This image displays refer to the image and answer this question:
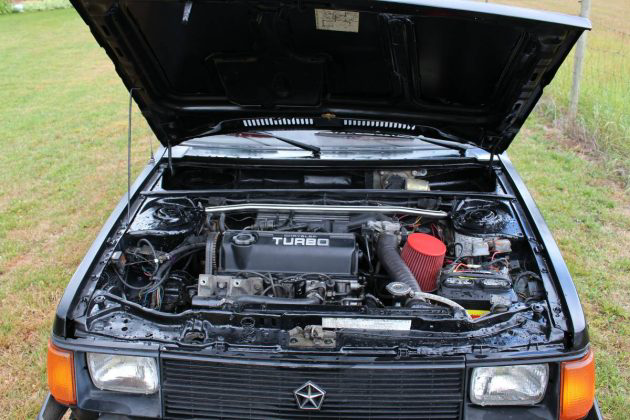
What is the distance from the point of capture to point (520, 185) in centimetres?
280

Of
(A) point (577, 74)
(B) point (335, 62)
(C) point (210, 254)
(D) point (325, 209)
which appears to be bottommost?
(C) point (210, 254)

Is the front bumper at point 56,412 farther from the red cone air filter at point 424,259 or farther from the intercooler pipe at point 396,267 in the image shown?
the red cone air filter at point 424,259

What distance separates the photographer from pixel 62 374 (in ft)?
6.25

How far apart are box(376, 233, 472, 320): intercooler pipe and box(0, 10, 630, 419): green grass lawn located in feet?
4.89

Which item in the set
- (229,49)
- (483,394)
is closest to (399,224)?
(483,394)

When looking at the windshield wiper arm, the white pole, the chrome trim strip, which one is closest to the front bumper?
the chrome trim strip

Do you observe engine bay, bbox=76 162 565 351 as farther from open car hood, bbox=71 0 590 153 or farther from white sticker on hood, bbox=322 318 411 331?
open car hood, bbox=71 0 590 153

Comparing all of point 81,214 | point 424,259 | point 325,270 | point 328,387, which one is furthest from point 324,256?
point 81,214

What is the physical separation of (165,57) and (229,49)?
1.07 ft

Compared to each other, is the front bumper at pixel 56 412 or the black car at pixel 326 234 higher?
the black car at pixel 326 234

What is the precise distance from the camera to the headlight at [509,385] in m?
1.82

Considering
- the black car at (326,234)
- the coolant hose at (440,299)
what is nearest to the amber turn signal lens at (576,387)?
the black car at (326,234)

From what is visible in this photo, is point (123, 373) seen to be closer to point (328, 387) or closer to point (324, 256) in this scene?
A: point (328, 387)

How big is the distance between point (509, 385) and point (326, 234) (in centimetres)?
99
